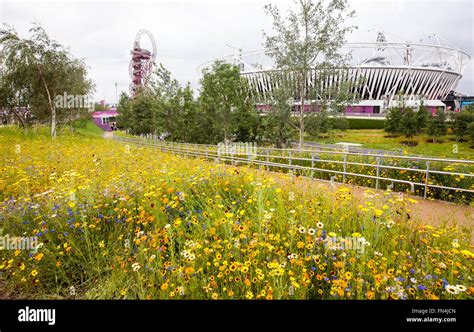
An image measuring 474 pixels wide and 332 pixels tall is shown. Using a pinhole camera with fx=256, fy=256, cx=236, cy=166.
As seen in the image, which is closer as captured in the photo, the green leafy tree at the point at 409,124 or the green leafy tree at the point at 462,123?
the green leafy tree at the point at 462,123

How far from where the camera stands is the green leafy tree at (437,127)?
29234mm

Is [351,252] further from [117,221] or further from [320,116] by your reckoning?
[320,116]

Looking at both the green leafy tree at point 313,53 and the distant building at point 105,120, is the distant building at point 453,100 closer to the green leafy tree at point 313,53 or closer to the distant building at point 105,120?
the green leafy tree at point 313,53

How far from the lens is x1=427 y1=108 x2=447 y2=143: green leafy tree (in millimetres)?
29234

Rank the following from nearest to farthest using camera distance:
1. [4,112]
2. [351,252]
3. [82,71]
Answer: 1. [351,252]
2. [4,112]
3. [82,71]

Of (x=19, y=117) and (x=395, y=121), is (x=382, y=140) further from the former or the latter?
(x=19, y=117)

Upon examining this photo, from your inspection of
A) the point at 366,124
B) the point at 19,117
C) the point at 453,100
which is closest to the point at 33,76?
the point at 19,117

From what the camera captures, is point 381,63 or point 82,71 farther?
point 381,63

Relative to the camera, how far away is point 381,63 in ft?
186

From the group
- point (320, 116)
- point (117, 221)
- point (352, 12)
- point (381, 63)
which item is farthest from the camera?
point (381, 63)

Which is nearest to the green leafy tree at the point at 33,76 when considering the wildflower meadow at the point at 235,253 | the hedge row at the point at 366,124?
the wildflower meadow at the point at 235,253
